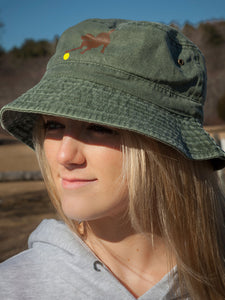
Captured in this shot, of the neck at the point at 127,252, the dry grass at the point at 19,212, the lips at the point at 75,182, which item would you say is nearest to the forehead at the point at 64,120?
the lips at the point at 75,182

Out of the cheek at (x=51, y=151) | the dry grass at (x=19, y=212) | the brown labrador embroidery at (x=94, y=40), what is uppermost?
the brown labrador embroidery at (x=94, y=40)

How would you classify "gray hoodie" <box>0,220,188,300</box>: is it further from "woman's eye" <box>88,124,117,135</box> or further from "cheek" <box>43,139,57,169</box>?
"woman's eye" <box>88,124,117,135</box>

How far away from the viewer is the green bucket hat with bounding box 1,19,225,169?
1.19 metres

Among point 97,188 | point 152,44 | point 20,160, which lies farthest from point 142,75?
point 20,160

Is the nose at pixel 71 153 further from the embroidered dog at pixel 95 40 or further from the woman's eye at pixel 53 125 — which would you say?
the embroidered dog at pixel 95 40

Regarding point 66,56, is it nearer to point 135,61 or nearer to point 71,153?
point 135,61

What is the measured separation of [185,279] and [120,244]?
0.31m

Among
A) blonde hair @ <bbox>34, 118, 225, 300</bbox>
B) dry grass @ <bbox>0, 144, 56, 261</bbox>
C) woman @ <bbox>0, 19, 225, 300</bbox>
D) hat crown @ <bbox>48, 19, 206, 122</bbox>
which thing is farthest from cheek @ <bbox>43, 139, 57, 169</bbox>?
dry grass @ <bbox>0, 144, 56, 261</bbox>

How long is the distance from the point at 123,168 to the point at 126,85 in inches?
12.2

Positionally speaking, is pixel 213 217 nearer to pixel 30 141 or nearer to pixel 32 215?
pixel 30 141

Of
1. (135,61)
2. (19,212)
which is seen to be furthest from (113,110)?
(19,212)

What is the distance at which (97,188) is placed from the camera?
127 centimetres

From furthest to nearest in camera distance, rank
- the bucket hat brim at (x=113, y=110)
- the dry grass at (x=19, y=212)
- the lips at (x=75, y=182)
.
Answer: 1. the dry grass at (x=19, y=212)
2. the lips at (x=75, y=182)
3. the bucket hat brim at (x=113, y=110)

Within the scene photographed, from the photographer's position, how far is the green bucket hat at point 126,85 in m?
1.19
